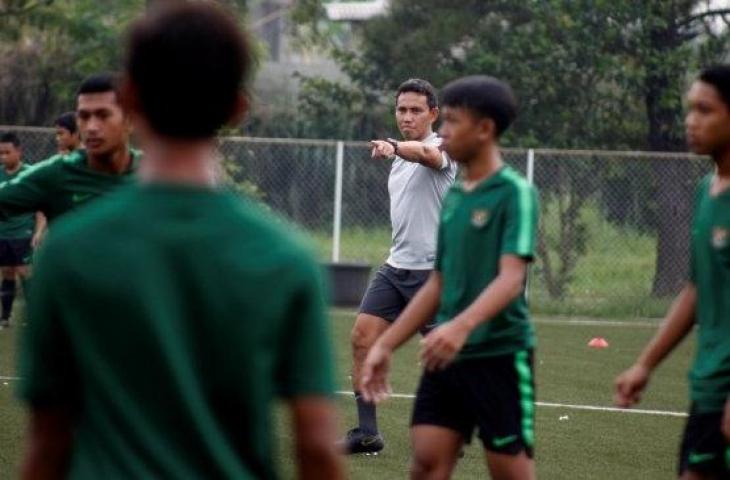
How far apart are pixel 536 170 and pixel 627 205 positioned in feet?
4.17

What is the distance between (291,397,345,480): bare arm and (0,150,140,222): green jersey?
372 centimetres

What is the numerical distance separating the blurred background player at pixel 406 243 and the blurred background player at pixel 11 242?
8.45m

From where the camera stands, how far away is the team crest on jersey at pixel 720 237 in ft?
16.9

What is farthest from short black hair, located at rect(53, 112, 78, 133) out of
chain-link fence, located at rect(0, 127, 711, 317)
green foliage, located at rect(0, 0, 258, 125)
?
green foliage, located at rect(0, 0, 258, 125)

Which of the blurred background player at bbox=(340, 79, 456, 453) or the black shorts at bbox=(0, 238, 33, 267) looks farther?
the black shorts at bbox=(0, 238, 33, 267)

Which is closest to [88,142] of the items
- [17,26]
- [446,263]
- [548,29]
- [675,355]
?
[446,263]

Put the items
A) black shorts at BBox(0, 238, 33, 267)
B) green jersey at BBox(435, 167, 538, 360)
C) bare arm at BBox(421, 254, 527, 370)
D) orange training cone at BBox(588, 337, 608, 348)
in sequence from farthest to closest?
black shorts at BBox(0, 238, 33, 267)
orange training cone at BBox(588, 337, 608, 348)
green jersey at BBox(435, 167, 538, 360)
bare arm at BBox(421, 254, 527, 370)

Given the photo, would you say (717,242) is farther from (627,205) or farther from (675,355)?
(627,205)

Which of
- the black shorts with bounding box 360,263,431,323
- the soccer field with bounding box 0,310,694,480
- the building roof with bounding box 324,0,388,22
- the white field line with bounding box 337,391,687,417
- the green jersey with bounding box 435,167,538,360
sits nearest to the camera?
the green jersey with bounding box 435,167,538,360

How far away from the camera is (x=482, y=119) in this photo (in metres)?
5.89

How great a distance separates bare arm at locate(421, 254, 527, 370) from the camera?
5332mm

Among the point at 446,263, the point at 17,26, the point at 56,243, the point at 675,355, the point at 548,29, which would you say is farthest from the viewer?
the point at 17,26

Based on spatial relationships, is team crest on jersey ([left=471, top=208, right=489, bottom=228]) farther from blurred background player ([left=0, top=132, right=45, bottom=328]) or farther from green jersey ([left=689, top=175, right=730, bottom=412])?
blurred background player ([left=0, top=132, right=45, bottom=328])

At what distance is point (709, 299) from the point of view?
524 cm
